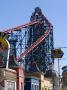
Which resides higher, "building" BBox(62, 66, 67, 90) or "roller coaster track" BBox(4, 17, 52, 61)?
"roller coaster track" BBox(4, 17, 52, 61)

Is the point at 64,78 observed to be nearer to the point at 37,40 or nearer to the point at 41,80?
the point at 37,40

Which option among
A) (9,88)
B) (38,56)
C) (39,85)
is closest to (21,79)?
(9,88)

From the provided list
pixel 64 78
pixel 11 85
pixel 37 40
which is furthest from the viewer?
pixel 64 78

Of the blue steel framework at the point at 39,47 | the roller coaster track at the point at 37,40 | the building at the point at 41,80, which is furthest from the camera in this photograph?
the blue steel framework at the point at 39,47

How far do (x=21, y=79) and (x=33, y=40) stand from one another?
21033mm

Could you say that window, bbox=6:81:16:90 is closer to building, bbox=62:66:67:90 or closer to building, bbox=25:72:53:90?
building, bbox=25:72:53:90

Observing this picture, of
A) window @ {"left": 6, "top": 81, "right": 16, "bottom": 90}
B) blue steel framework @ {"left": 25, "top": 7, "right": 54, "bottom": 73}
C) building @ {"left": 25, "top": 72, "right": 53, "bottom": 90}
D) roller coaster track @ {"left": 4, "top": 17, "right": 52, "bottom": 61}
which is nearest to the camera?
window @ {"left": 6, "top": 81, "right": 16, "bottom": 90}

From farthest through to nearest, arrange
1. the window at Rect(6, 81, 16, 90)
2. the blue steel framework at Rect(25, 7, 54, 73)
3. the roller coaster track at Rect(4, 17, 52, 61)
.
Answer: the blue steel framework at Rect(25, 7, 54, 73) → the roller coaster track at Rect(4, 17, 52, 61) → the window at Rect(6, 81, 16, 90)

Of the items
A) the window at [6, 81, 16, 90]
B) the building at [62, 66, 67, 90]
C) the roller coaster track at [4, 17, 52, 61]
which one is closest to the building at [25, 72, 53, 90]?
the roller coaster track at [4, 17, 52, 61]

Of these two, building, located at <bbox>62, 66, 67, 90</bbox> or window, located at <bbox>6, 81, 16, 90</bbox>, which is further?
building, located at <bbox>62, 66, 67, 90</bbox>

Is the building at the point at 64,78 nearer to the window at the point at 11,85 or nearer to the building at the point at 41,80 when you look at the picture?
the building at the point at 41,80

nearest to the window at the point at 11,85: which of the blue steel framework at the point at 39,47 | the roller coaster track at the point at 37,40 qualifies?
the roller coaster track at the point at 37,40

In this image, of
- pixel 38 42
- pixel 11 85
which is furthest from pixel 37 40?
pixel 11 85

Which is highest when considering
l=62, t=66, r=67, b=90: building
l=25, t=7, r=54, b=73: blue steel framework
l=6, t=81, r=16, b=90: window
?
l=25, t=7, r=54, b=73: blue steel framework
